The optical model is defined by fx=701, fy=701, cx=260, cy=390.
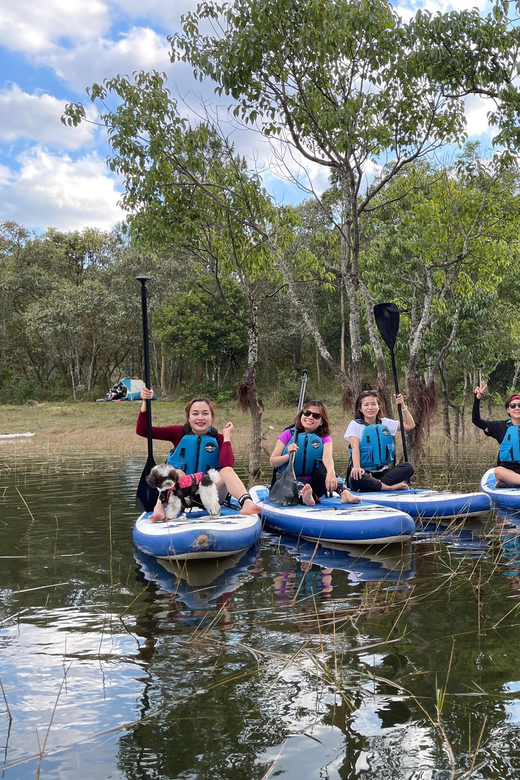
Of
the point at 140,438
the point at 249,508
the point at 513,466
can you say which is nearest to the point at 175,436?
the point at 249,508

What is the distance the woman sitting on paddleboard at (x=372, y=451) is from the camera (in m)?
8.64

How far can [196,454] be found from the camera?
7.19m

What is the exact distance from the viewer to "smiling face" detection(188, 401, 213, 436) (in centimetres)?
724

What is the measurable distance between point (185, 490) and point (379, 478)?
9.73 feet

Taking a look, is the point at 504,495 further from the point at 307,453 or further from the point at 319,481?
the point at 307,453

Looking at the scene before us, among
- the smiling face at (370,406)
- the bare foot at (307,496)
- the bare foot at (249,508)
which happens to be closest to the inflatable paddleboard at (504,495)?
the smiling face at (370,406)

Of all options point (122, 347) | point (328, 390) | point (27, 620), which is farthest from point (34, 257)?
point (27, 620)

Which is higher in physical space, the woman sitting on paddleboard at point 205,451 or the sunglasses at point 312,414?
the sunglasses at point 312,414

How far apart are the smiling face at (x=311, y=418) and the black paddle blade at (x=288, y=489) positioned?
384mm

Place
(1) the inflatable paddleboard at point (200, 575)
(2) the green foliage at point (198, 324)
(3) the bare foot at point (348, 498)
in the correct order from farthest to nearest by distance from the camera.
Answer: (2) the green foliage at point (198, 324)
(3) the bare foot at point (348, 498)
(1) the inflatable paddleboard at point (200, 575)

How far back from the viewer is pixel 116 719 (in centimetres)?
319

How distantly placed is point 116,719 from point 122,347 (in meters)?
39.8

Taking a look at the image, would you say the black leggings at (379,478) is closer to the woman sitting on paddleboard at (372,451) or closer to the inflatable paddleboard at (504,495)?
the woman sitting on paddleboard at (372,451)

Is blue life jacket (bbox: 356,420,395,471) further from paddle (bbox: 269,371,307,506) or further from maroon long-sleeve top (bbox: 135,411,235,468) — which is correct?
maroon long-sleeve top (bbox: 135,411,235,468)
